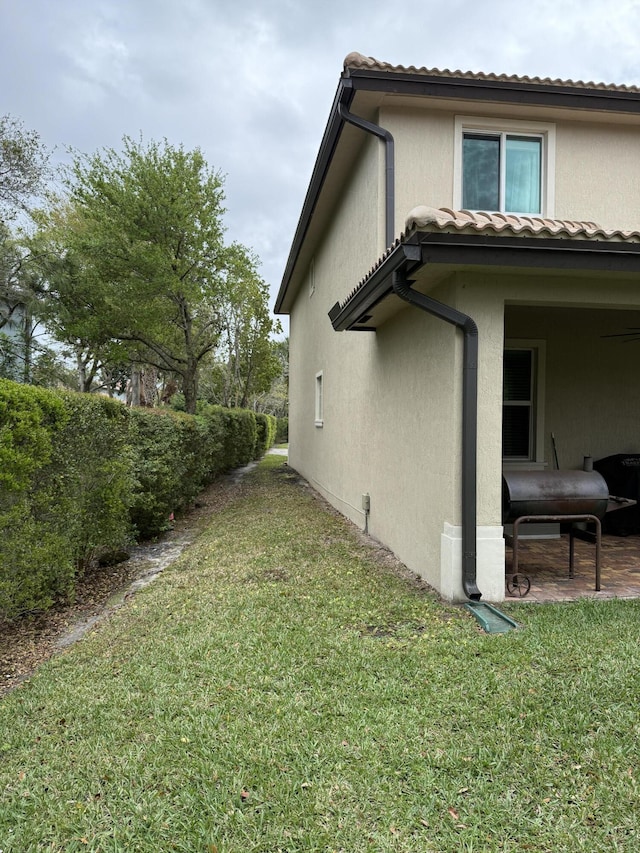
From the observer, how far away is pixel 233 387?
2512cm

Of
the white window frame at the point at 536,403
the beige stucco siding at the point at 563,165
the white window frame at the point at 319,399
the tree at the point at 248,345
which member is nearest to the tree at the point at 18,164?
the tree at the point at 248,345

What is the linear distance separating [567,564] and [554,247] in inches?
143

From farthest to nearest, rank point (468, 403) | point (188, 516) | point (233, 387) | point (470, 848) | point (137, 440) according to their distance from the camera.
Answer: point (233, 387) < point (188, 516) < point (137, 440) < point (468, 403) < point (470, 848)

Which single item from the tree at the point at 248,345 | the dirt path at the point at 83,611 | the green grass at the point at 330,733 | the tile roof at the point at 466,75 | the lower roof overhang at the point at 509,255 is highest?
the tile roof at the point at 466,75

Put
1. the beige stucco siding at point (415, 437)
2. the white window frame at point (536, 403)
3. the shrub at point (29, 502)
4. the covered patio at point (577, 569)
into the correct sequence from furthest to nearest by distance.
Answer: the white window frame at point (536, 403)
the covered patio at point (577, 569)
the beige stucco siding at point (415, 437)
the shrub at point (29, 502)

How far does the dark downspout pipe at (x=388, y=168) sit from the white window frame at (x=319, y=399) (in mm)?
5448

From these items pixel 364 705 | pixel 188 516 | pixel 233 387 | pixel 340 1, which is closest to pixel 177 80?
pixel 340 1

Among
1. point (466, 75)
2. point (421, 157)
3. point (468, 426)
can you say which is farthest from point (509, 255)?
point (466, 75)

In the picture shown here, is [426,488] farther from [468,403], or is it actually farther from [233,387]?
[233,387]

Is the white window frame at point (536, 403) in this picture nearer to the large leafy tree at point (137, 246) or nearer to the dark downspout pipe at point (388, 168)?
the dark downspout pipe at point (388, 168)

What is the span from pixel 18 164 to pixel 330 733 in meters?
16.1

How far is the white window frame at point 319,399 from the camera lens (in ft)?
39.1

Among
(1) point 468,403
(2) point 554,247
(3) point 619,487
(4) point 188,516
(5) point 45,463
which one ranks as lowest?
(4) point 188,516

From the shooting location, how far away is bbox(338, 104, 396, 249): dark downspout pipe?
256 inches
